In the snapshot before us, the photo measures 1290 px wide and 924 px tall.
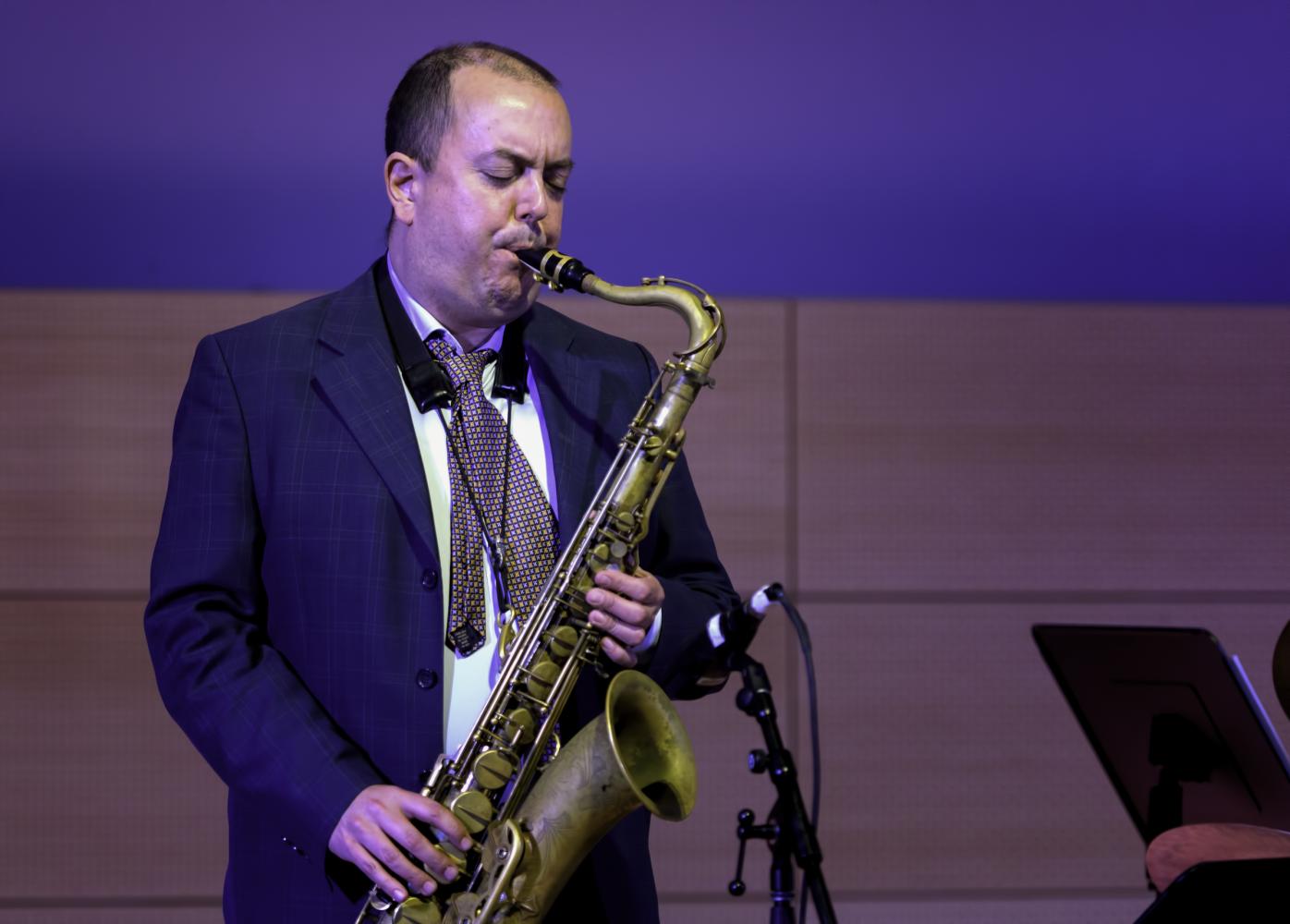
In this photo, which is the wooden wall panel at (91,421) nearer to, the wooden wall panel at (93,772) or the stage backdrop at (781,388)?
the stage backdrop at (781,388)

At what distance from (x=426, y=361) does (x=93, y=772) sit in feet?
6.76

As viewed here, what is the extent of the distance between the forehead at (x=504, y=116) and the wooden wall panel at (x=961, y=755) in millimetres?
2007

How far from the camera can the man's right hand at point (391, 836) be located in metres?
1.63

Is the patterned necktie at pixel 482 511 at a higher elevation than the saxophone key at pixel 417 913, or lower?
higher

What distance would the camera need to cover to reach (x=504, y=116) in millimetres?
1931

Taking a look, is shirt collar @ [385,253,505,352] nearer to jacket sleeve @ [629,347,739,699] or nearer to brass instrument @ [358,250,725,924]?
brass instrument @ [358,250,725,924]

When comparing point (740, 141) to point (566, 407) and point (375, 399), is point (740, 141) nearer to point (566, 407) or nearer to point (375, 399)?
A: point (566, 407)

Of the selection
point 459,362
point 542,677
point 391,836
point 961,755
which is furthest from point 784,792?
point 961,755

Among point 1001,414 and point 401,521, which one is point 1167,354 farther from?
point 401,521

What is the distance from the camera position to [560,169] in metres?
1.98

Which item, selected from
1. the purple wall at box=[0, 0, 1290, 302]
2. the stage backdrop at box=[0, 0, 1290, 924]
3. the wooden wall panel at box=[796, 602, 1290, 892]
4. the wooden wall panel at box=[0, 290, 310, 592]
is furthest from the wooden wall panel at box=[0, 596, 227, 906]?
the wooden wall panel at box=[796, 602, 1290, 892]

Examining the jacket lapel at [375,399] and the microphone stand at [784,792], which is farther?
the microphone stand at [784,792]

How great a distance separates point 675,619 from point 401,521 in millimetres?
412

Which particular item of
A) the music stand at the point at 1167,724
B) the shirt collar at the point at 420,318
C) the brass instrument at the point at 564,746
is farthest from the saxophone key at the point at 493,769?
the music stand at the point at 1167,724
